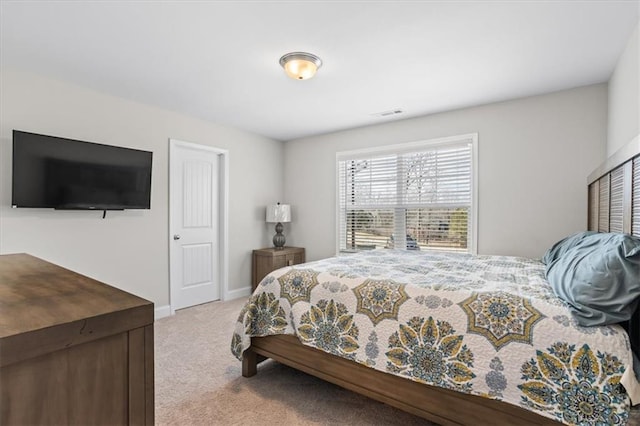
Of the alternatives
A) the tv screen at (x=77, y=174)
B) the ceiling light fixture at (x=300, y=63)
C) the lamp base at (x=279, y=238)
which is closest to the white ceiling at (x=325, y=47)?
the ceiling light fixture at (x=300, y=63)

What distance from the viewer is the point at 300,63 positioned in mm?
2502

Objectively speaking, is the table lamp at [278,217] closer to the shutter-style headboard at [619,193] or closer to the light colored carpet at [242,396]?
the light colored carpet at [242,396]

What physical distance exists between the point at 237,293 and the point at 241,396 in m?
2.55

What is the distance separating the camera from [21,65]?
269 cm

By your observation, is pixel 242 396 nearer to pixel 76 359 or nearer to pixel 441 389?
pixel 441 389

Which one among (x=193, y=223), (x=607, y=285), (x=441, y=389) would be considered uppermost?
(x=193, y=223)

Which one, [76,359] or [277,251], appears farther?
[277,251]

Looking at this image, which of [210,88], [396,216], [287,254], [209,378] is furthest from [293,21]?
[287,254]

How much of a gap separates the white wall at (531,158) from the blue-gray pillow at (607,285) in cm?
183

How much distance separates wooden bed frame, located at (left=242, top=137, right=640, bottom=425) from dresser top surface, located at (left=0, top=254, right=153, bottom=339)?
4.86 feet

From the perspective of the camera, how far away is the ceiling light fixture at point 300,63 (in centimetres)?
248

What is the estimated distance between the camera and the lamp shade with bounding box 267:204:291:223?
4809mm

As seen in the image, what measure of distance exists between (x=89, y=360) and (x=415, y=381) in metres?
1.55

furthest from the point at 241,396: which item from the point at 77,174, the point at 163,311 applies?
the point at 77,174
